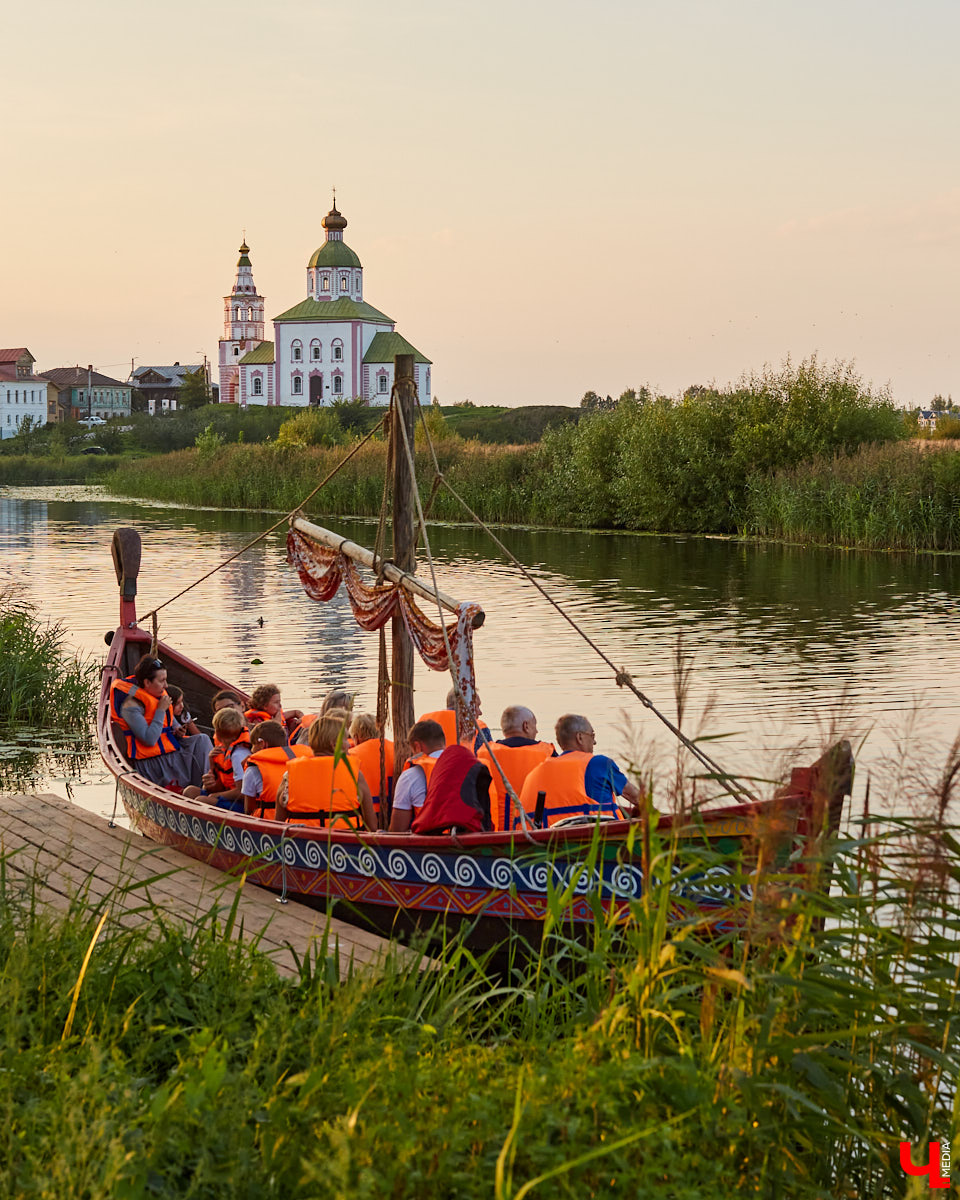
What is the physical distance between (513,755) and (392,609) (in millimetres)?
1864

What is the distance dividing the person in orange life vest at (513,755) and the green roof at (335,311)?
10372 centimetres

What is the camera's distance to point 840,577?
95.8 ft

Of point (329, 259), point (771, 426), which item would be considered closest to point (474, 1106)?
point (771, 426)

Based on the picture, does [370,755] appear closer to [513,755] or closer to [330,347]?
[513,755]

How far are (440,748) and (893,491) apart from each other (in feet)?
94.3

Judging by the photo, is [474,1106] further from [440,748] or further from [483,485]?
[483,485]

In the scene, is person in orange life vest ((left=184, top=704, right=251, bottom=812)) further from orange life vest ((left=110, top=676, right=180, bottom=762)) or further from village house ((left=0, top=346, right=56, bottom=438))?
village house ((left=0, top=346, right=56, bottom=438))

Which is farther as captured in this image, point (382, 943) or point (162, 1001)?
point (382, 943)

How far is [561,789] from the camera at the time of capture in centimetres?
709

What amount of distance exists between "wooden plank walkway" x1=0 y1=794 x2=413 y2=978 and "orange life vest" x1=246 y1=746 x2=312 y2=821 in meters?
0.44

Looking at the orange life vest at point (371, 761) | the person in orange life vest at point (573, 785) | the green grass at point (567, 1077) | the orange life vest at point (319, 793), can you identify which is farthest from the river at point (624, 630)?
the orange life vest at point (319, 793)

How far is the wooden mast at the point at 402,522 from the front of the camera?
9461 mm

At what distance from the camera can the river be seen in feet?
47.8

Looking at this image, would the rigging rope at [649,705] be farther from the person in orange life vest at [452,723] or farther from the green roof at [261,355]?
the green roof at [261,355]
